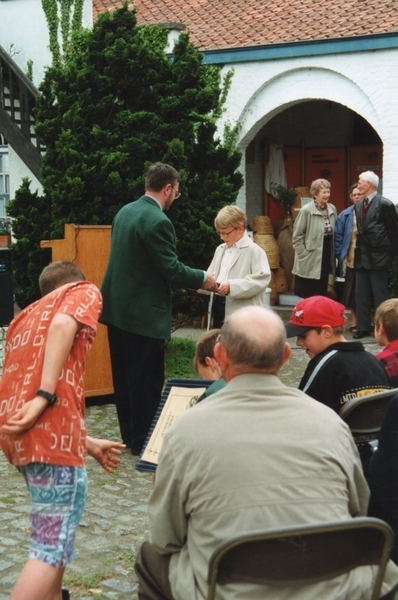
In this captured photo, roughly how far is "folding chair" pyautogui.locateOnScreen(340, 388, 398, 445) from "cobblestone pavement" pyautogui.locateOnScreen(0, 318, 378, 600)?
1195mm

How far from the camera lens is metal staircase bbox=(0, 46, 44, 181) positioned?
48.2 feet

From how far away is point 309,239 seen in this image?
478 inches

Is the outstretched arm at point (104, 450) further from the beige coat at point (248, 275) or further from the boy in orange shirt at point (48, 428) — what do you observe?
the beige coat at point (248, 275)

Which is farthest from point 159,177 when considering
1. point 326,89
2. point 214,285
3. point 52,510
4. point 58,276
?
point 326,89

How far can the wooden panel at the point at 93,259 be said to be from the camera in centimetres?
794

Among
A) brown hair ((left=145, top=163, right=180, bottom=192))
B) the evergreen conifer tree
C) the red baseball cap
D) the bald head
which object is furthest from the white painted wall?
the bald head

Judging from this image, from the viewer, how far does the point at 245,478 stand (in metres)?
2.84

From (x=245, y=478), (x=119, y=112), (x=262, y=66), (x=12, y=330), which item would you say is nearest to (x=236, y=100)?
(x=262, y=66)

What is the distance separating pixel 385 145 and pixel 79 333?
430 inches

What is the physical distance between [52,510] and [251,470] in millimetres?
1006

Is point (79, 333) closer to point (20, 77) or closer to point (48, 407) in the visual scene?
point (48, 407)

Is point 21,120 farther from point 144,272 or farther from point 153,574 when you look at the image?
point 153,574

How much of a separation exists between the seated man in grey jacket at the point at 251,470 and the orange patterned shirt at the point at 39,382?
1.95 feet

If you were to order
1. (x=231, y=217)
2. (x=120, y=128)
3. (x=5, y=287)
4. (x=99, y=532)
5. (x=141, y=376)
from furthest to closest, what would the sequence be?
(x=5, y=287), (x=120, y=128), (x=231, y=217), (x=141, y=376), (x=99, y=532)
